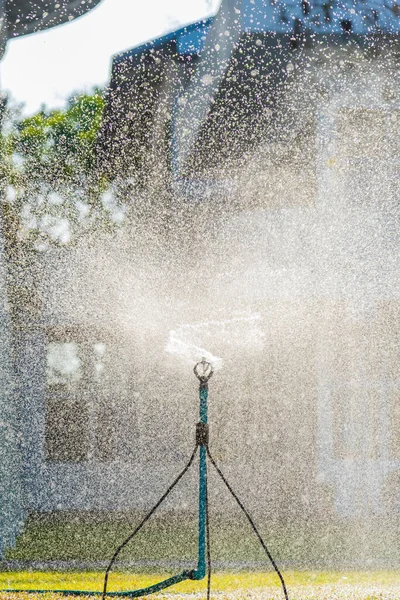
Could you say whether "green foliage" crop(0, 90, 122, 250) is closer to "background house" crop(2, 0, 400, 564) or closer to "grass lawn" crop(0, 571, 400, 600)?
"background house" crop(2, 0, 400, 564)

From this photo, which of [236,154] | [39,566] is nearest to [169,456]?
[39,566]

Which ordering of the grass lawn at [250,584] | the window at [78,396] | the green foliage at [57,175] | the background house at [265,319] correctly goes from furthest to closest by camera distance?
the green foliage at [57,175]
the window at [78,396]
the background house at [265,319]
the grass lawn at [250,584]

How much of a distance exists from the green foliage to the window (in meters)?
1.05

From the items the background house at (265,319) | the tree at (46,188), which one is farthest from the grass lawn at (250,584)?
the tree at (46,188)

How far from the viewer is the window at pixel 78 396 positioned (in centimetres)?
720

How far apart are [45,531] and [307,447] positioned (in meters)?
2.63

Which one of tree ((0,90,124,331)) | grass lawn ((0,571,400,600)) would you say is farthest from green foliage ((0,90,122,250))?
grass lawn ((0,571,400,600))

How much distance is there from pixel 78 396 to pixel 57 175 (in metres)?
5.02

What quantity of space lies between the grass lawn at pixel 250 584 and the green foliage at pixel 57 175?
380 cm

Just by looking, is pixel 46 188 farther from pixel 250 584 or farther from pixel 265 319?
pixel 250 584

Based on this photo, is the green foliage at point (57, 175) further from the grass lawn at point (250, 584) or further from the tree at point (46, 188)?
the grass lawn at point (250, 584)

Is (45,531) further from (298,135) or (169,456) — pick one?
(298,135)

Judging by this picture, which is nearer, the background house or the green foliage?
the background house

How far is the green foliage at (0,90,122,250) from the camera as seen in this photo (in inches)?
356
